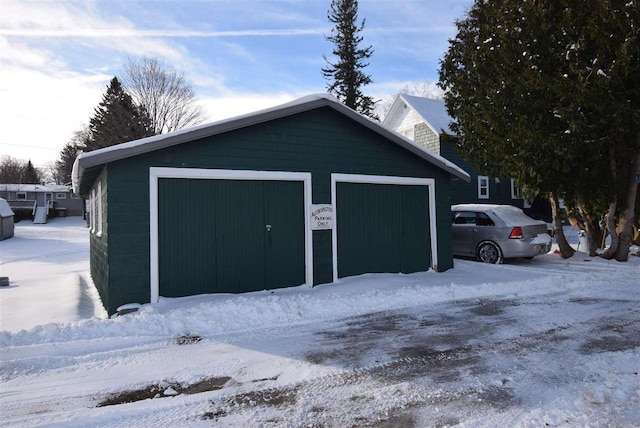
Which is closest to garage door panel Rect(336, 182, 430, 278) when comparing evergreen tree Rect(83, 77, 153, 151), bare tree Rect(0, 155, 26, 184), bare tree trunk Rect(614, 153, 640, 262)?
bare tree trunk Rect(614, 153, 640, 262)

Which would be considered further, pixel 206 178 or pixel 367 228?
pixel 367 228

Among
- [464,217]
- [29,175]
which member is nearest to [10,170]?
[29,175]

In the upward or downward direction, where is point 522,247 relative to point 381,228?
downward

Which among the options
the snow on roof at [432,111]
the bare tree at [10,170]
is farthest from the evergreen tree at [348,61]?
the bare tree at [10,170]

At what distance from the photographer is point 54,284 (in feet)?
33.5

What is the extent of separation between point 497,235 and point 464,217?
1214mm

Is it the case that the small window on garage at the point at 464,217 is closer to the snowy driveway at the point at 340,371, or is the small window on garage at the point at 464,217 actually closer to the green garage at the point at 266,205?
the green garage at the point at 266,205

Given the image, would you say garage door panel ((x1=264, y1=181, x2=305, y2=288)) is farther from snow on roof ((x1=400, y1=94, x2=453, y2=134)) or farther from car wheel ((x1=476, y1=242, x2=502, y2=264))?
snow on roof ((x1=400, y1=94, x2=453, y2=134))

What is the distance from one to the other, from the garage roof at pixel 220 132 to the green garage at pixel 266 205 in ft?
0.07

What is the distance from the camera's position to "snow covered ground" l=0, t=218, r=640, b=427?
3.59 m

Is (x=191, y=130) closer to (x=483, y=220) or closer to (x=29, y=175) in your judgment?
(x=483, y=220)

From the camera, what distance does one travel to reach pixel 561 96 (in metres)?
10.5

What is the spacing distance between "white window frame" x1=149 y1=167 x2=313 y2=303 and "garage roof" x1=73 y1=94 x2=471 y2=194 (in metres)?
0.48

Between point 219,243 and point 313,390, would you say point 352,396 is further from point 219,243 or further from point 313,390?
point 219,243
